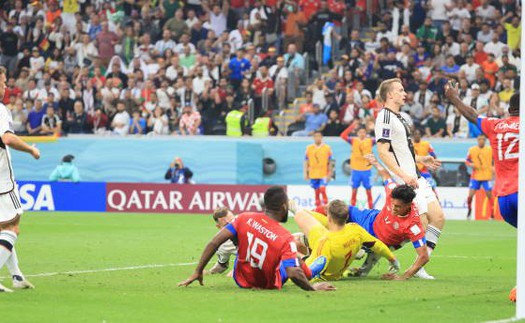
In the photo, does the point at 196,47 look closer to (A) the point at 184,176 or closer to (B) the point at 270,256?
(A) the point at 184,176

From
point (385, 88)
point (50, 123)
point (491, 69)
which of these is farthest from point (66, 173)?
point (385, 88)

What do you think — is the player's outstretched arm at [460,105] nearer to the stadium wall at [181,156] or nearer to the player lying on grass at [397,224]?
the player lying on grass at [397,224]

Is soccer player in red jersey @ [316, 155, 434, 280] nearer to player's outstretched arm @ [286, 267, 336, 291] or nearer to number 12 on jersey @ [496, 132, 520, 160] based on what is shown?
number 12 on jersey @ [496, 132, 520, 160]

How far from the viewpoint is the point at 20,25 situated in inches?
1508

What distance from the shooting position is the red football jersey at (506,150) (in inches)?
423

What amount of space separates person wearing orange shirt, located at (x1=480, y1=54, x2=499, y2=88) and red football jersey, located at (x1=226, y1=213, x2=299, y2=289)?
22346mm

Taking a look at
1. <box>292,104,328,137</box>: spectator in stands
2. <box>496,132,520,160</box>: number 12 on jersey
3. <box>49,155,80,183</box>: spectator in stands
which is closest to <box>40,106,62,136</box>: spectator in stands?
<box>49,155,80,183</box>: spectator in stands

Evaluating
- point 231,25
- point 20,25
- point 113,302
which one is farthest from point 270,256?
point 20,25

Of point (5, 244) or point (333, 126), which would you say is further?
point (333, 126)

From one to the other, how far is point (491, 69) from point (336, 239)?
21.6 meters

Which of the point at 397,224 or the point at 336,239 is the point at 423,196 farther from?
the point at 336,239

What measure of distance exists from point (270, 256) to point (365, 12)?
26254mm

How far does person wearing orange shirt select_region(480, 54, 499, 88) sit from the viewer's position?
31891 mm

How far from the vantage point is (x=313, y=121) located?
3266 centimetres
